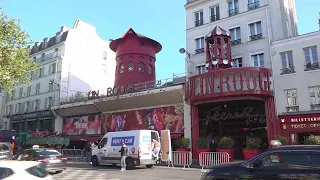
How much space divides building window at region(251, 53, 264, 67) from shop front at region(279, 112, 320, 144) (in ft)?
13.4

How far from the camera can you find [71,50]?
1467 inches

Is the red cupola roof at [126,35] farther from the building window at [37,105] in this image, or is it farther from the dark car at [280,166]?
the dark car at [280,166]

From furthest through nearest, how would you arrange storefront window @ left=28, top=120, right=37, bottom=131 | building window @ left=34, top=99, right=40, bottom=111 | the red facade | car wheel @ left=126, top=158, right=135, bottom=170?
building window @ left=34, top=99, right=40, bottom=111 < storefront window @ left=28, top=120, right=37, bottom=131 < the red facade < car wheel @ left=126, top=158, right=135, bottom=170

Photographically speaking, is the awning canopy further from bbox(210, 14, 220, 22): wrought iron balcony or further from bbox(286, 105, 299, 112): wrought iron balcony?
bbox(286, 105, 299, 112): wrought iron balcony

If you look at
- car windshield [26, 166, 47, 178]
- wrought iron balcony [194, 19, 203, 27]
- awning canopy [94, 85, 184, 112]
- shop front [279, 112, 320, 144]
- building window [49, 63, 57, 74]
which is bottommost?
car windshield [26, 166, 47, 178]

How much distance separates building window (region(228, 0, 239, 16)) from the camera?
2241cm

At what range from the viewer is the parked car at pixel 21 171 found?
6137 mm

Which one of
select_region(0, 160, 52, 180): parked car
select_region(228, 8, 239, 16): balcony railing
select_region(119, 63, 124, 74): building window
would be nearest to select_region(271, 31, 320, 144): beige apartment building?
select_region(228, 8, 239, 16): balcony railing

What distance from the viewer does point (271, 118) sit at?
18.7 m

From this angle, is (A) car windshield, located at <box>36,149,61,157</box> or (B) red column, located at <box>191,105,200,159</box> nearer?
(A) car windshield, located at <box>36,149,61,157</box>

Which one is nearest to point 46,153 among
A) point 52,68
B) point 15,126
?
point 52,68

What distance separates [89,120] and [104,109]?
2.72 meters

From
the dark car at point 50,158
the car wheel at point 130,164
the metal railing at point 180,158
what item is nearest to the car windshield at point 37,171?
the dark car at point 50,158

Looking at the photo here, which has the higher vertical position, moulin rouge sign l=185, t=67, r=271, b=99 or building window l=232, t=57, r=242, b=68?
building window l=232, t=57, r=242, b=68
